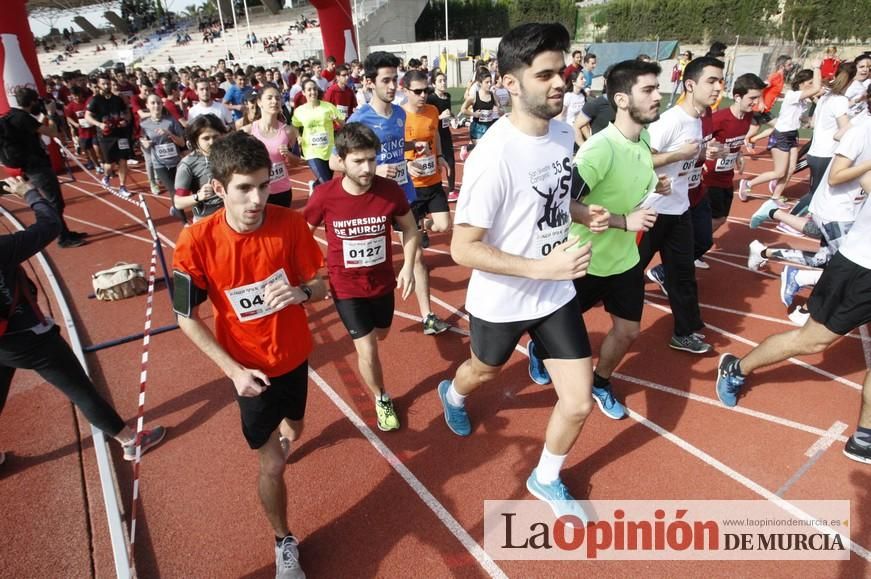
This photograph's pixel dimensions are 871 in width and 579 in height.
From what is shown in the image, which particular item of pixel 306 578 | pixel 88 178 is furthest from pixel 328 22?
pixel 306 578

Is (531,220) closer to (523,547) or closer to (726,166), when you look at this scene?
(523,547)

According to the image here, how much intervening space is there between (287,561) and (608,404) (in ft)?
7.63

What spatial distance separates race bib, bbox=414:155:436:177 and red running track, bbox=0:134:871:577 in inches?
67.1

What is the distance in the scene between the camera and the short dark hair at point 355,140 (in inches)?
117

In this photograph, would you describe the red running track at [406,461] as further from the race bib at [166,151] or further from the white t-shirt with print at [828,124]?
the race bib at [166,151]

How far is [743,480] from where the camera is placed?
9.94 ft

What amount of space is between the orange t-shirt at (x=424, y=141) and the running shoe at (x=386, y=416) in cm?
250

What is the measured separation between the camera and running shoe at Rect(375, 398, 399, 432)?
3.52 metres

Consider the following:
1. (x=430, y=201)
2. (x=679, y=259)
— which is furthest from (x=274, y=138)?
(x=679, y=259)

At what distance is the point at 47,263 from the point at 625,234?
7.66 meters

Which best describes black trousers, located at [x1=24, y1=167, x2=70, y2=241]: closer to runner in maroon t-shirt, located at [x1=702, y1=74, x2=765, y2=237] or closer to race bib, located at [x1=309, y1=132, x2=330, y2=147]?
race bib, located at [x1=309, y1=132, x2=330, y2=147]

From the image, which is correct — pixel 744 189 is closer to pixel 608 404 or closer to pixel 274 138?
pixel 608 404

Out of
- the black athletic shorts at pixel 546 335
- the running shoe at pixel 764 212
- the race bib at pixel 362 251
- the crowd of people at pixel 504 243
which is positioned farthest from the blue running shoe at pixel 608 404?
the running shoe at pixel 764 212

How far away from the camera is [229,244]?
7.24ft
